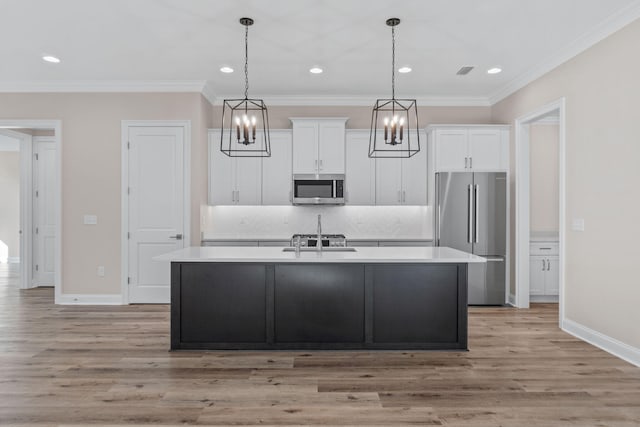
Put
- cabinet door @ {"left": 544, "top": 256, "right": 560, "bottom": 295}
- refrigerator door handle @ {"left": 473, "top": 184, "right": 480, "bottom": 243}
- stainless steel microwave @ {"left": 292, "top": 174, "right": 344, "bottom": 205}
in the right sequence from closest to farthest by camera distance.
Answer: refrigerator door handle @ {"left": 473, "top": 184, "right": 480, "bottom": 243} → cabinet door @ {"left": 544, "top": 256, "right": 560, "bottom": 295} → stainless steel microwave @ {"left": 292, "top": 174, "right": 344, "bottom": 205}

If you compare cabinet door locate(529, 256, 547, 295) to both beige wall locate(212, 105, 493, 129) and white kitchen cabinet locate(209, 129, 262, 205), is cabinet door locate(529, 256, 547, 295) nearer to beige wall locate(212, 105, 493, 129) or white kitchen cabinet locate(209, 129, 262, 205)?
beige wall locate(212, 105, 493, 129)

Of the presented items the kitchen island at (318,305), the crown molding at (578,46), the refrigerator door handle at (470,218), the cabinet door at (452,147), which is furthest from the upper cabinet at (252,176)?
the crown molding at (578,46)

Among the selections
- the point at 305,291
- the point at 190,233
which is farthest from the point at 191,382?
the point at 190,233

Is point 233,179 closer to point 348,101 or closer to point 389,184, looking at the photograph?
point 348,101

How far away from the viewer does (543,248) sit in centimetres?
559

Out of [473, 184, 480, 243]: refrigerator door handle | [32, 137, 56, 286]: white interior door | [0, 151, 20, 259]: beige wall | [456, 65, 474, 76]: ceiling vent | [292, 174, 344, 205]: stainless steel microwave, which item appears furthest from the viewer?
[0, 151, 20, 259]: beige wall

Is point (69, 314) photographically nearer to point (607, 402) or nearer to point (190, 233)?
point (190, 233)

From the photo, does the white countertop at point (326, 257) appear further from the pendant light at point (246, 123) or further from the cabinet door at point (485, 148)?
the cabinet door at point (485, 148)

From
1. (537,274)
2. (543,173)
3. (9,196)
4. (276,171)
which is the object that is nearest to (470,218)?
(537,274)

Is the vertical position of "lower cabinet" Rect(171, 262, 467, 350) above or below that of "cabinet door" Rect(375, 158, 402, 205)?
below

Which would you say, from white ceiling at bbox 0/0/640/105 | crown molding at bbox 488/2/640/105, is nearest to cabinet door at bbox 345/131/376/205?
white ceiling at bbox 0/0/640/105

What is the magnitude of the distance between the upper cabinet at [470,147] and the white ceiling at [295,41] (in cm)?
59

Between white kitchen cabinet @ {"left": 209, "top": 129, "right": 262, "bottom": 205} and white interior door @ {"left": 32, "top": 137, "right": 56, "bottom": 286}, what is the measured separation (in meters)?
2.88

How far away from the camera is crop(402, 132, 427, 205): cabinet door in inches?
231
